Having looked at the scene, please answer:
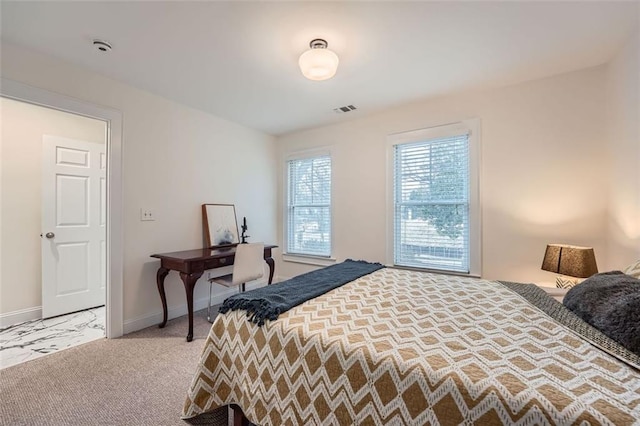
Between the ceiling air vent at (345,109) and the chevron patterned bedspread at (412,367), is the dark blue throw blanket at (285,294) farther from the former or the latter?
the ceiling air vent at (345,109)

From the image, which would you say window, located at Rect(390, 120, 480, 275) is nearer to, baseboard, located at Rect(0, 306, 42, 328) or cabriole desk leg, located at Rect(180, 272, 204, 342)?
cabriole desk leg, located at Rect(180, 272, 204, 342)

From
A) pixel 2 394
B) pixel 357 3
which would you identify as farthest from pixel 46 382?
pixel 357 3

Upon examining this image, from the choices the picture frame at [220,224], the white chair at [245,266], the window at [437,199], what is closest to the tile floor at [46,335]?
the white chair at [245,266]

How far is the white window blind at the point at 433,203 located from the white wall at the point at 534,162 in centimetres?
20

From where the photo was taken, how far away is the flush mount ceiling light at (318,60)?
1.96 m

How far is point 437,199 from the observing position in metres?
3.17

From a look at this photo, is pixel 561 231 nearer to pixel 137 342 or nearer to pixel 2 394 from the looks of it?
pixel 137 342

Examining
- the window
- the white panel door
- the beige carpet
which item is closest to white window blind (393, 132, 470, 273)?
the window

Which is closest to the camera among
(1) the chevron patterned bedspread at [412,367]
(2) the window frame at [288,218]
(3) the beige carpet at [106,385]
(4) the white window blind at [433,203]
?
(1) the chevron patterned bedspread at [412,367]

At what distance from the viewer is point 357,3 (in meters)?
1.69

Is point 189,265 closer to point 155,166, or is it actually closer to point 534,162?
point 155,166

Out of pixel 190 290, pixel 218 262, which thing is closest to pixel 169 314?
pixel 190 290

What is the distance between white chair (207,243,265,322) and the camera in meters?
2.96

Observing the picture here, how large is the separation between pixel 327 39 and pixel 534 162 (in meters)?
2.25
